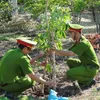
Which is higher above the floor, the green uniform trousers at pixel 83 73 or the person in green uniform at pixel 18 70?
the person in green uniform at pixel 18 70

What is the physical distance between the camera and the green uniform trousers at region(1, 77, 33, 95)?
5.16 m

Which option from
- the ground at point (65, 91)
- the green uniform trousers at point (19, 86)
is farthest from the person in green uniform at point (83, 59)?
the green uniform trousers at point (19, 86)

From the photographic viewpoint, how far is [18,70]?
5.07m

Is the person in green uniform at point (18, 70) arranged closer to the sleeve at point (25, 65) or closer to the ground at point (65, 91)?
the sleeve at point (25, 65)

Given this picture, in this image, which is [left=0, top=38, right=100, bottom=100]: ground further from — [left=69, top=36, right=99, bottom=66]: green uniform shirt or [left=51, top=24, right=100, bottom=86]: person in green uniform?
[left=69, top=36, right=99, bottom=66]: green uniform shirt

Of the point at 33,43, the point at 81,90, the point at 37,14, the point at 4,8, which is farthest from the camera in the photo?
the point at 4,8

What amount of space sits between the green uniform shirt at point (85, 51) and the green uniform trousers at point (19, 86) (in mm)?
973

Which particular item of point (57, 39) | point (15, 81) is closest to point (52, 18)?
point (57, 39)

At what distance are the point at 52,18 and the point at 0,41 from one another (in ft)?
18.5

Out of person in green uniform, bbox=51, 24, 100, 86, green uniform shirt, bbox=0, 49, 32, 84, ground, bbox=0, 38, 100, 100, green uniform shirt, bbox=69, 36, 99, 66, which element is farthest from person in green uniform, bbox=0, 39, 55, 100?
green uniform shirt, bbox=69, 36, 99, 66

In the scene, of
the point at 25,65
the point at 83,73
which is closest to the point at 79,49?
the point at 83,73

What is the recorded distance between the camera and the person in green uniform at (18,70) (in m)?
4.82

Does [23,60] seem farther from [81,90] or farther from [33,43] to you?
[81,90]

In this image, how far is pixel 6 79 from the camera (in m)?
5.10
